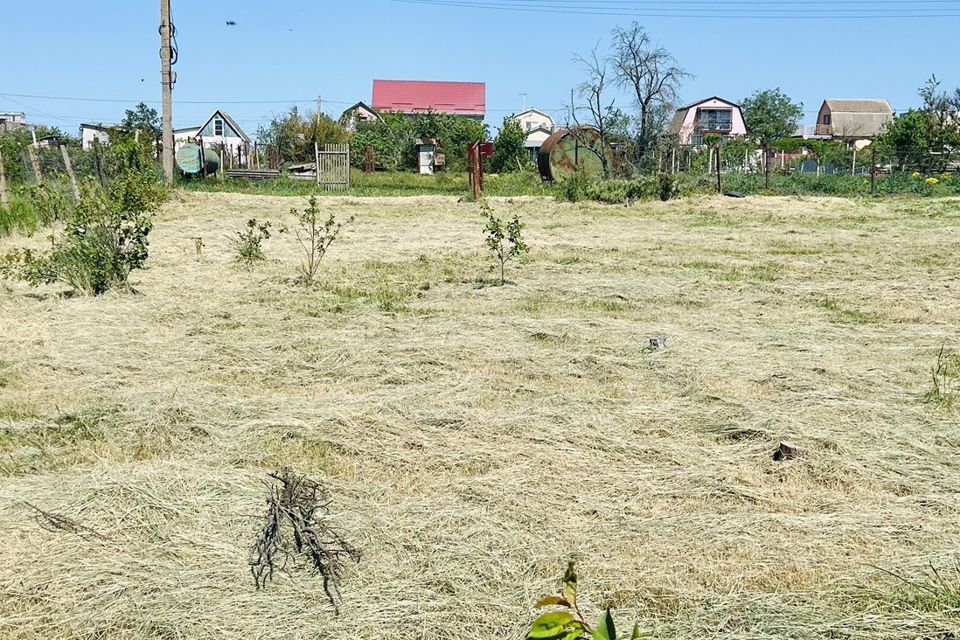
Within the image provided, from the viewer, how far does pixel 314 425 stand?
4.26 metres

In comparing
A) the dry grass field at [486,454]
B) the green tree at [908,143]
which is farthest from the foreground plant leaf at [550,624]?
the green tree at [908,143]

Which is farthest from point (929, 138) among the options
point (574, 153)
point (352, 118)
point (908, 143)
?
point (352, 118)

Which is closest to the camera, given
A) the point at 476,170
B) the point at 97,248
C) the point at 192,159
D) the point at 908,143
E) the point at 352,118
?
the point at 97,248

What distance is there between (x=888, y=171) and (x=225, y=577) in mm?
28774

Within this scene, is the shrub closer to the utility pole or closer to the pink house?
the utility pole

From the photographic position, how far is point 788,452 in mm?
3842

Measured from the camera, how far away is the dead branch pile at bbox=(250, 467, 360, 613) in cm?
277

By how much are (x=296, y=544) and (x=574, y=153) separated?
892 inches

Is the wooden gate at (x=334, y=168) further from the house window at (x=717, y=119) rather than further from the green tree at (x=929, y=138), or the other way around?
the house window at (x=717, y=119)

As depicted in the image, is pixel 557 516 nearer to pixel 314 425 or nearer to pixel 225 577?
pixel 225 577

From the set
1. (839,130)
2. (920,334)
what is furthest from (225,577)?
(839,130)

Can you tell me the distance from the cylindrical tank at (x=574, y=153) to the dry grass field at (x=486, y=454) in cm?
1672

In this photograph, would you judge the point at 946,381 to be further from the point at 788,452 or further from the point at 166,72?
the point at 166,72

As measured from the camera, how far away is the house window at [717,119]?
7106 cm
